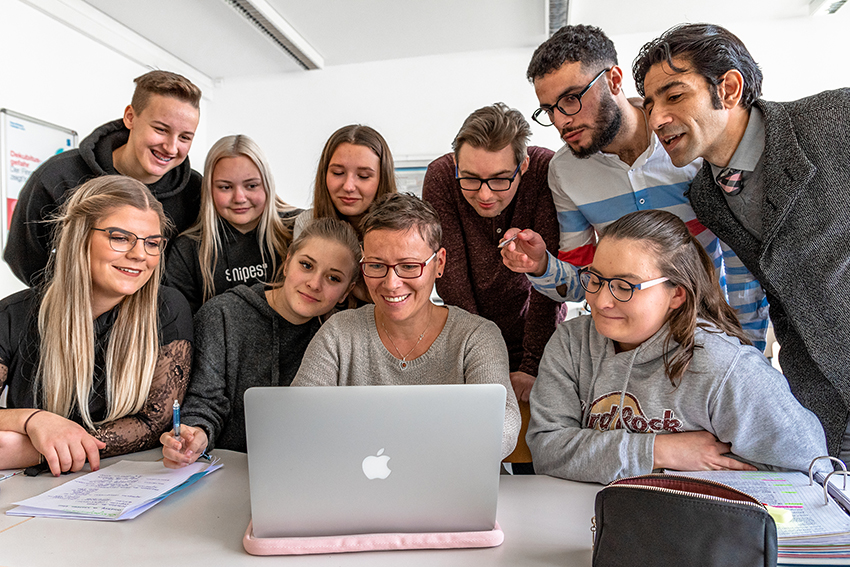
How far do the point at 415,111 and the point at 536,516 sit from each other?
15.6 ft

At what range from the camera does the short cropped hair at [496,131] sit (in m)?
1.78

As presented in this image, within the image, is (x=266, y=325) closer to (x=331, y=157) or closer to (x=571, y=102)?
(x=331, y=157)

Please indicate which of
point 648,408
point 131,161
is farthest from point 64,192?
point 648,408

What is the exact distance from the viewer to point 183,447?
1.45 meters

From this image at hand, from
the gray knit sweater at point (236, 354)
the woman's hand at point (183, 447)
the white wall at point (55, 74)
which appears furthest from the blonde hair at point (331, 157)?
the white wall at point (55, 74)

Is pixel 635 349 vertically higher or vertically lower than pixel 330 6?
lower

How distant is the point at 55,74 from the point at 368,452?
14.5 feet

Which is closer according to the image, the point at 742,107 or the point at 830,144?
the point at 830,144

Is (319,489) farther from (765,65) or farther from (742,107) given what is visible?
(765,65)

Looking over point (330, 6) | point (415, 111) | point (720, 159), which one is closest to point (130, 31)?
point (330, 6)

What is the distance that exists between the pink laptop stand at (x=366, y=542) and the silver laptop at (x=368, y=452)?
0.02m

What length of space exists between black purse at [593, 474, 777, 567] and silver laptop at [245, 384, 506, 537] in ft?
0.68

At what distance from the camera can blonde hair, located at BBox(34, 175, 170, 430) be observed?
1.56 meters

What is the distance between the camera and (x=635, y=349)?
1417mm
